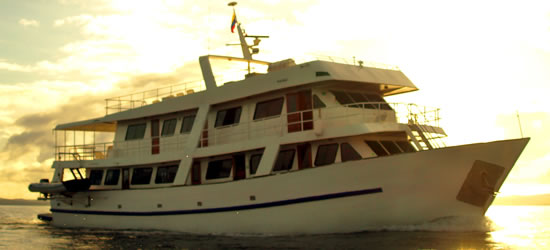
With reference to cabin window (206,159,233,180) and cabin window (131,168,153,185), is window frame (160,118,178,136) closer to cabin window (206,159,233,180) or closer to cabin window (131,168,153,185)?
cabin window (131,168,153,185)

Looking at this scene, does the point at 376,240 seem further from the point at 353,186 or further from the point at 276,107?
the point at 276,107

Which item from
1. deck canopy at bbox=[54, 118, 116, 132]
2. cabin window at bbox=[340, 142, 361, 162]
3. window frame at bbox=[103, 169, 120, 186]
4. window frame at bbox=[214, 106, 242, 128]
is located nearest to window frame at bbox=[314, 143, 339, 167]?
cabin window at bbox=[340, 142, 361, 162]

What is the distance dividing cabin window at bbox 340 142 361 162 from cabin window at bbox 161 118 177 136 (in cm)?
751

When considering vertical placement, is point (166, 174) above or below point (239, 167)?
below

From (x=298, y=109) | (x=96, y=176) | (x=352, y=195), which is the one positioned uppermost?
(x=298, y=109)

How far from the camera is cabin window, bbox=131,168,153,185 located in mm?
20475

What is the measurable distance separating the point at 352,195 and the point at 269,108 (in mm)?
4545

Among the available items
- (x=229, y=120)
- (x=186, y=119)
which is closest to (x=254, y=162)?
(x=229, y=120)

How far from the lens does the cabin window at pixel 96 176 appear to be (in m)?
22.3

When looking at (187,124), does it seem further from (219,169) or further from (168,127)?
(219,169)

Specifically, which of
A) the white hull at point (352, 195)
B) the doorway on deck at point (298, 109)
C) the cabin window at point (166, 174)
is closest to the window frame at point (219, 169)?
the white hull at point (352, 195)

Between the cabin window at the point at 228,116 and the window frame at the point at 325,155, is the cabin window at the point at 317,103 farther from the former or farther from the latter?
the cabin window at the point at 228,116

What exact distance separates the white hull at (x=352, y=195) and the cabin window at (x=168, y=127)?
3609 mm

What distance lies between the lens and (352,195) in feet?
46.3
